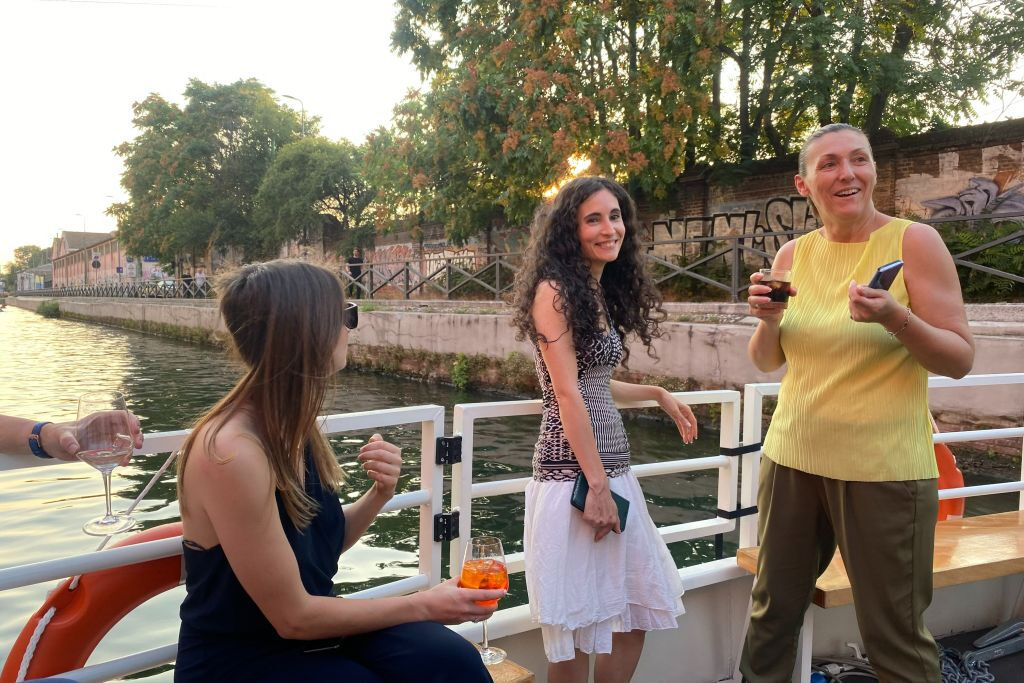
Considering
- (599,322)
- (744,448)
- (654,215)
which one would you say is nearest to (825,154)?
(599,322)

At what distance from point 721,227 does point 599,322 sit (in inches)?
560

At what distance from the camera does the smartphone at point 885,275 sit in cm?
177

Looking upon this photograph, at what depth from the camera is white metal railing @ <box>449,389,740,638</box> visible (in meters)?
2.28

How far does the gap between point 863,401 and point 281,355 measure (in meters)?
1.43

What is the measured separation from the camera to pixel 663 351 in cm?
1079

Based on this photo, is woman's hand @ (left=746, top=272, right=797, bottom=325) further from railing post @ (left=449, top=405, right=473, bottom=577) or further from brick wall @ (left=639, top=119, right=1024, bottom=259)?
brick wall @ (left=639, top=119, right=1024, bottom=259)

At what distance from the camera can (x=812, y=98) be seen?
12.5 m

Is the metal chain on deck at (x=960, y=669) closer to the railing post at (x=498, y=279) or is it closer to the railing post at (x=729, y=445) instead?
the railing post at (x=729, y=445)

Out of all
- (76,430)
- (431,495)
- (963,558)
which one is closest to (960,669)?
(963,558)

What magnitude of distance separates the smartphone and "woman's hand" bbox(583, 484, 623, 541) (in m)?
0.84

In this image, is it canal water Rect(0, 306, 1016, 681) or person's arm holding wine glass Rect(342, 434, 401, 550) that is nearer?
person's arm holding wine glass Rect(342, 434, 401, 550)

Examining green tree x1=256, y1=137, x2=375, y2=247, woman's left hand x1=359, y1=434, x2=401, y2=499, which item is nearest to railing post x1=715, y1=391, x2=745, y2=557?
woman's left hand x1=359, y1=434, x2=401, y2=499

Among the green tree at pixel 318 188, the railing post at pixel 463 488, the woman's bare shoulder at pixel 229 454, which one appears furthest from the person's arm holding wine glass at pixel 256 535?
the green tree at pixel 318 188

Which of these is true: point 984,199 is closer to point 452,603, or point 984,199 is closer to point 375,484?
point 375,484
